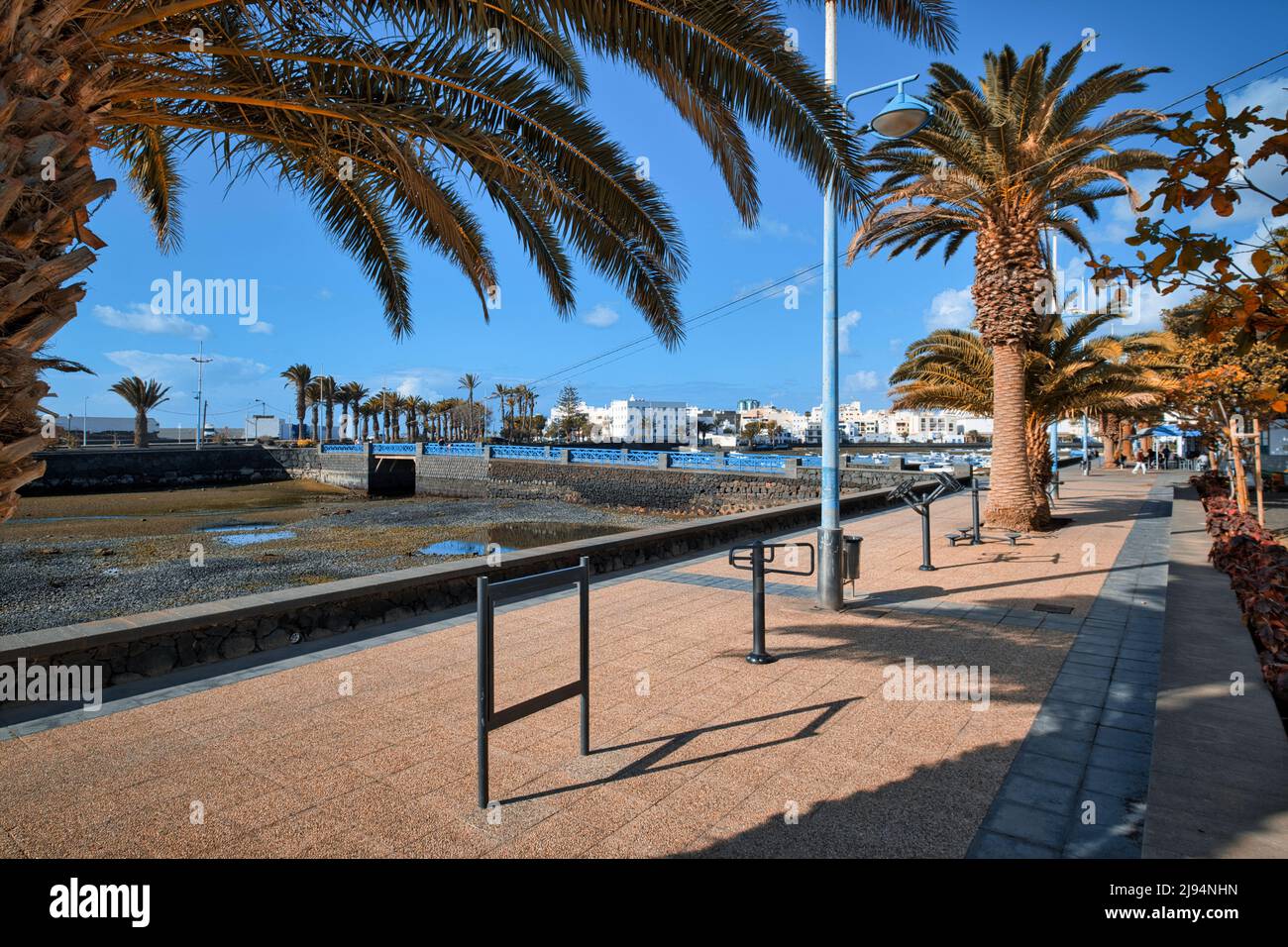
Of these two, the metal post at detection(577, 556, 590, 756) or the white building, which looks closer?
the metal post at detection(577, 556, 590, 756)

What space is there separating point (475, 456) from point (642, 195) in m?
44.0

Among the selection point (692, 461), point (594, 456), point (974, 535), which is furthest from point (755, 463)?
point (974, 535)

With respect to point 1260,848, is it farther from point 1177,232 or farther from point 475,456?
point 475,456

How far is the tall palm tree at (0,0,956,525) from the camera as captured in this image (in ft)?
8.18

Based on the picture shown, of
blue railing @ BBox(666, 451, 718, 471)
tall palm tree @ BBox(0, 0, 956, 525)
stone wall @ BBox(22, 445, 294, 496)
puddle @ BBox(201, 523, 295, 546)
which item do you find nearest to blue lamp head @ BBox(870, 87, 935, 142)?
tall palm tree @ BBox(0, 0, 956, 525)

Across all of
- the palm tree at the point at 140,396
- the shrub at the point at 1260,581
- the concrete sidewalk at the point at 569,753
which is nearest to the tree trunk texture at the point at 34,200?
the concrete sidewalk at the point at 569,753

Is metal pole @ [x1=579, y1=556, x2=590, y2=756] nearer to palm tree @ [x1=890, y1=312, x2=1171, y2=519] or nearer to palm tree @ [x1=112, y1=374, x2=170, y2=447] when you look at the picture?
palm tree @ [x1=890, y1=312, x2=1171, y2=519]

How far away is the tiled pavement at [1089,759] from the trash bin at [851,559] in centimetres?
211

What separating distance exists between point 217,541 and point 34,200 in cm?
2543

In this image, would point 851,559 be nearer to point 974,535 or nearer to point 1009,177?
point 974,535

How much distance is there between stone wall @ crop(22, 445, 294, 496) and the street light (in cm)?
4675

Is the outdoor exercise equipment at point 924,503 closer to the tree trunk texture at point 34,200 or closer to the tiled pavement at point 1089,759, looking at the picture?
the tiled pavement at point 1089,759

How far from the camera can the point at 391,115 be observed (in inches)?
166
